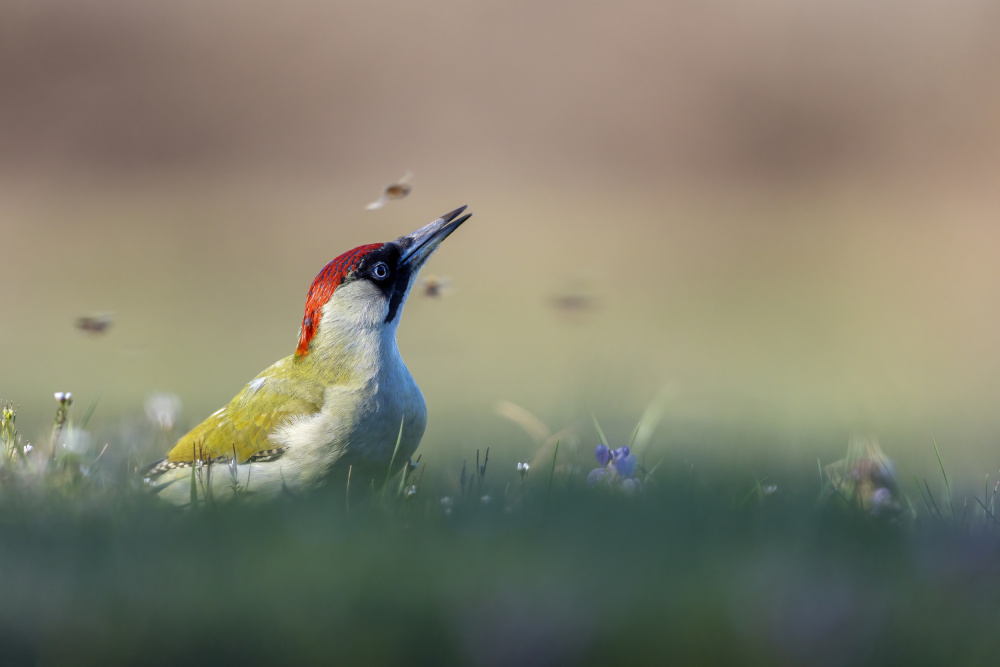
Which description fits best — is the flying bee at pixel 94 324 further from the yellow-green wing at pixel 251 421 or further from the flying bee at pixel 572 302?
the flying bee at pixel 572 302

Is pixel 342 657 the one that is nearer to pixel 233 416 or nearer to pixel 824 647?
pixel 824 647

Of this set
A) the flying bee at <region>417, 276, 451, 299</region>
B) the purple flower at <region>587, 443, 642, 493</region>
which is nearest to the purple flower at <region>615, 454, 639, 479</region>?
the purple flower at <region>587, 443, 642, 493</region>

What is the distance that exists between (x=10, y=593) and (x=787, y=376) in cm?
687

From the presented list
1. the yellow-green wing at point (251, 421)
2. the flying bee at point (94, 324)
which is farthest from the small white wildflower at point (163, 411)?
the yellow-green wing at point (251, 421)

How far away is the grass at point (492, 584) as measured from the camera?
1.66 m

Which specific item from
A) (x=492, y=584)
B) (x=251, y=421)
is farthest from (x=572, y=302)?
(x=492, y=584)

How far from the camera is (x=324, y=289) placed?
11.8 ft

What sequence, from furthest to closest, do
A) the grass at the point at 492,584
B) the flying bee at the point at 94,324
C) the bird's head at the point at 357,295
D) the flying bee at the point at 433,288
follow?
the flying bee at the point at 433,288
the flying bee at the point at 94,324
the bird's head at the point at 357,295
the grass at the point at 492,584

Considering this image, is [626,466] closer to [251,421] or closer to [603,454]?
[603,454]

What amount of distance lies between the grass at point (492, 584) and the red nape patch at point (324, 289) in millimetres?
1245

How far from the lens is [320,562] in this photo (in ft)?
6.19

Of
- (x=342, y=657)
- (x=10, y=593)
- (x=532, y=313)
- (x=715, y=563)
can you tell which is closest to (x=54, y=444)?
(x=10, y=593)

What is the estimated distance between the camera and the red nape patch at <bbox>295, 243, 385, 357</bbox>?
3.56 meters

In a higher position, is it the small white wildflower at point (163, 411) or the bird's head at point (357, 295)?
the bird's head at point (357, 295)
